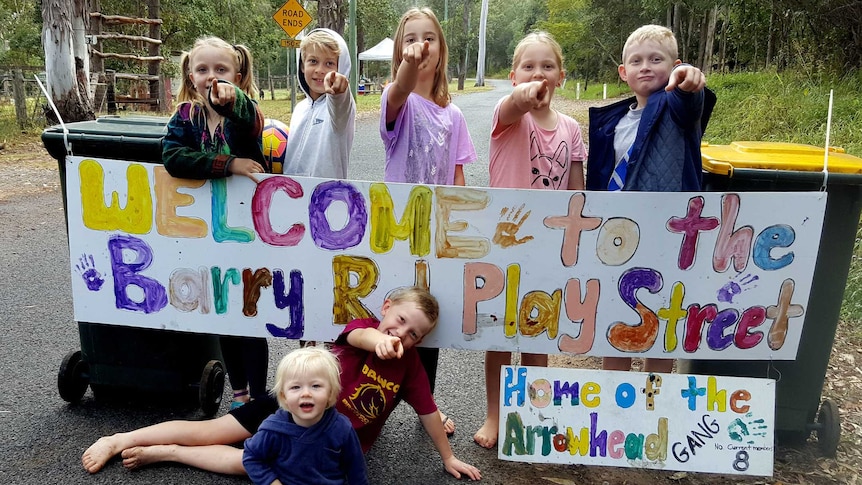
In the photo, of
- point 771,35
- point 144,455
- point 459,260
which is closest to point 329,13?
point 771,35

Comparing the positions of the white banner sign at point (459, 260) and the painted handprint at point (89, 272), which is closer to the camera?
the white banner sign at point (459, 260)

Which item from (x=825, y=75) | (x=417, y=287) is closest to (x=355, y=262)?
(x=417, y=287)

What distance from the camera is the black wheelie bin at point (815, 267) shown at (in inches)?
101

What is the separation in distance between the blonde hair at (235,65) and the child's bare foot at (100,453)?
1.42m

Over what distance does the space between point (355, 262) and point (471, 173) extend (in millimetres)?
7186

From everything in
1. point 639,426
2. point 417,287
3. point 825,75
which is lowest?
point 639,426

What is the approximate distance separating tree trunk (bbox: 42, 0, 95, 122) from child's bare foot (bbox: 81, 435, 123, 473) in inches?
372

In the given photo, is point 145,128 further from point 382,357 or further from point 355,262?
point 382,357

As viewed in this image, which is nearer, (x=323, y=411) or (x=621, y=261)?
(x=323, y=411)

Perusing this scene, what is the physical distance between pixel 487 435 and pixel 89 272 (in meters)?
1.87

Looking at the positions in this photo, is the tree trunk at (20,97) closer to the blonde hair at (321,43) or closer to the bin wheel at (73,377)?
the bin wheel at (73,377)

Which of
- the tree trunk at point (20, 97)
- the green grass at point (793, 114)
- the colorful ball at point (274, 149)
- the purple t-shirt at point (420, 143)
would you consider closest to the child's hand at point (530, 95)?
Answer: the purple t-shirt at point (420, 143)

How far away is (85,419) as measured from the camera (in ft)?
9.68

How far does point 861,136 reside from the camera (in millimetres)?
7629
